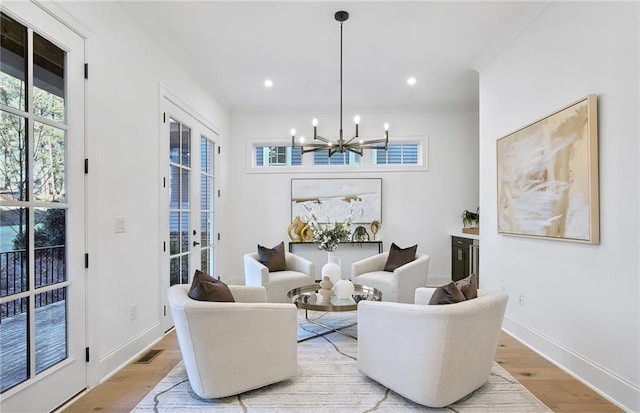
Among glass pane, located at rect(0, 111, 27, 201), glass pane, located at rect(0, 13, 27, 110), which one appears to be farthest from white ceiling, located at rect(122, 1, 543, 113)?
glass pane, located at rect(0, 111, 27, 201)

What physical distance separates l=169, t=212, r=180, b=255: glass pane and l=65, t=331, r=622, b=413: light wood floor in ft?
3.37

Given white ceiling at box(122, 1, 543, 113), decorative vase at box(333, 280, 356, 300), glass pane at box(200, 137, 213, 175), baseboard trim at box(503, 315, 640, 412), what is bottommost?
baseboard trim at box(503, 315, 640, 412)

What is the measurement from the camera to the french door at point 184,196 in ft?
11.5

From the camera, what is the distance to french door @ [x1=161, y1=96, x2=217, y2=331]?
3.49m

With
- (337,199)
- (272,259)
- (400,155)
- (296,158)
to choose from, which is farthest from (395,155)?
(272,259)

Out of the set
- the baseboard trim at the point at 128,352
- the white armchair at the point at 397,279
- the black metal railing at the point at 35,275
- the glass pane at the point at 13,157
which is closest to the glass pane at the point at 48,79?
the glass pane at the point at 13,157

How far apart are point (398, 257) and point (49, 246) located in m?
3.36

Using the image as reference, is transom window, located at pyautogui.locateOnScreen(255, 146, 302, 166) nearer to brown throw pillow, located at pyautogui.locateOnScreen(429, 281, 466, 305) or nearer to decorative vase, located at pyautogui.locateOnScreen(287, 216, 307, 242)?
decorative vase, located at pyautogui.locateOnScreen(287, 216, 307, 242)

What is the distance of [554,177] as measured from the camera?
8.89 ft

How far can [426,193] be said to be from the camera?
18.7 ft

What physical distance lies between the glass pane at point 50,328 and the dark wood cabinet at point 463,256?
4305 mm

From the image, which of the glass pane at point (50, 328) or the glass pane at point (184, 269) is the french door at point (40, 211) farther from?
the glass pane at point (184, 269)

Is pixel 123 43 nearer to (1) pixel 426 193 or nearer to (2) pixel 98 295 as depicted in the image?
(2) pixel 98 295

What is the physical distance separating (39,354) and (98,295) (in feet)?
1.70
